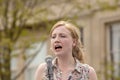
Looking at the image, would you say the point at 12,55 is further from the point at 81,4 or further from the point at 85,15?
the point at 85,15

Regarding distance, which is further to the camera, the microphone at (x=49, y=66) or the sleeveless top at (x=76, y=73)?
the sleeveless top at (x=76, y=73)

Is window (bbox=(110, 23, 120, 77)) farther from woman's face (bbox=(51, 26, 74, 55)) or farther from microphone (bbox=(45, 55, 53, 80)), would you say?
microphone (bbox=(45, 55, 53, 80))

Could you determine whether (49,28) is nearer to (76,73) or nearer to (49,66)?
(76,73)

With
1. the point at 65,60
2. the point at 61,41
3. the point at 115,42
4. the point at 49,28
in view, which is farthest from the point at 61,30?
the point at 115,42

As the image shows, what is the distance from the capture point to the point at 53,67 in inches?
201

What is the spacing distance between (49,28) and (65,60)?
10.00 meters

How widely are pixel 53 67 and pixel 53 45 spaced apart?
0.22m

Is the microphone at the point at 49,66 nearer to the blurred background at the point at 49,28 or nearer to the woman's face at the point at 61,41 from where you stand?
the woman's face at the point at 61,41

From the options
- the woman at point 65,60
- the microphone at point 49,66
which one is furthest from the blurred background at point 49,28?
the microphone at point 49,66

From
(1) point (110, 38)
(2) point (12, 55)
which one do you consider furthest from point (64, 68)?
(1) point (110, 38)

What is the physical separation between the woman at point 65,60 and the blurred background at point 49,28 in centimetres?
822

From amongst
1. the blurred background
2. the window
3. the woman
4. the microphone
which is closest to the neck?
the woman

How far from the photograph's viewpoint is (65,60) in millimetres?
5133

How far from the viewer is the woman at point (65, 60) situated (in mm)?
5059
